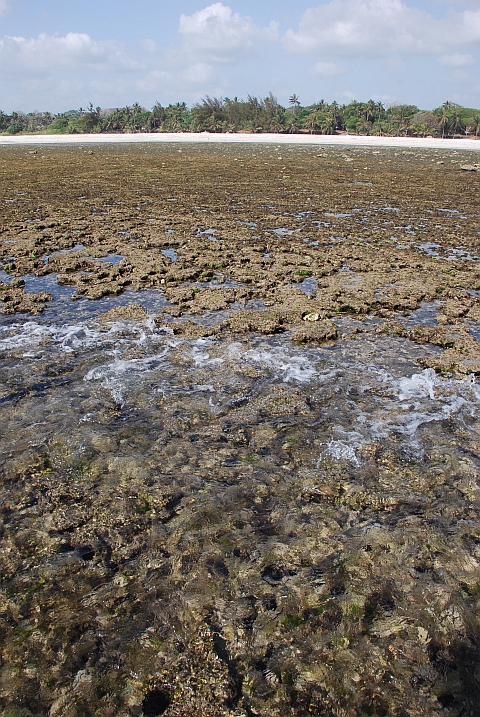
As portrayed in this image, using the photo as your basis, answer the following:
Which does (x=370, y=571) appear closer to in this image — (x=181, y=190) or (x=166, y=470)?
(x=166, y=470)

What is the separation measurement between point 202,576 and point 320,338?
17.2ft

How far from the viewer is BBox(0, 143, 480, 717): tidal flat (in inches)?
114

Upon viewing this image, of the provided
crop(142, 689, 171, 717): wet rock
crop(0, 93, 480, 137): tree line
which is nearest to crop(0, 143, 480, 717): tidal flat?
crop(142, 689, 171, 717): wet rock

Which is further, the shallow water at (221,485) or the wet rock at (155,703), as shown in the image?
the shallow water at (221,485)

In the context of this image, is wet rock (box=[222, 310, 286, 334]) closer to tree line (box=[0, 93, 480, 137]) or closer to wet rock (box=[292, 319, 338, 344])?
wet rock (box=[292, 319, 338, 344])

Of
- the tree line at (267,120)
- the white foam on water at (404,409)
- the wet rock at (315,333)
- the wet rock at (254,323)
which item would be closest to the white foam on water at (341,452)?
the white foam on water at (404,409)

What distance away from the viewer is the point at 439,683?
9.38ft

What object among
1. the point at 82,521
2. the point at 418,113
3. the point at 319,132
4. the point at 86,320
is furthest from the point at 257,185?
the point at 418,113

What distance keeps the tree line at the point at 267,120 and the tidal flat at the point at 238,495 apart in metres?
108

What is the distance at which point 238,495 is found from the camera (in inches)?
172

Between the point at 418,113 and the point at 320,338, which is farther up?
the point at 418,113

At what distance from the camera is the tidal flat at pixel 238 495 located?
2904mm

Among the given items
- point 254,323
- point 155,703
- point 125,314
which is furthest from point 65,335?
point 155,703

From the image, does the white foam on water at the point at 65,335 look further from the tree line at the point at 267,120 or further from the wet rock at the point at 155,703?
the tree line at the point at 267,120
